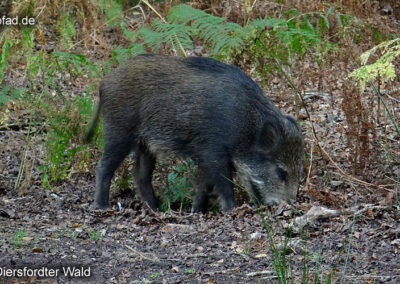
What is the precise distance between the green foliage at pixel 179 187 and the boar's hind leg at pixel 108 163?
0.58 metres

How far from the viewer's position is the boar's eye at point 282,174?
20.2 feet

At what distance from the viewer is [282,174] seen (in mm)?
6195

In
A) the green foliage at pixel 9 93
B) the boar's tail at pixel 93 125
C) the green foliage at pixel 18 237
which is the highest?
the green foliage at pixel 9 93

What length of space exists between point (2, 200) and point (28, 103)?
4.06ft

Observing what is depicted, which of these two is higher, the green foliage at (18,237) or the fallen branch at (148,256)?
the fallen branch at (148,256)

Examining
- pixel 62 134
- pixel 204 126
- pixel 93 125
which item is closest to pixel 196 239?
pixel 204 126

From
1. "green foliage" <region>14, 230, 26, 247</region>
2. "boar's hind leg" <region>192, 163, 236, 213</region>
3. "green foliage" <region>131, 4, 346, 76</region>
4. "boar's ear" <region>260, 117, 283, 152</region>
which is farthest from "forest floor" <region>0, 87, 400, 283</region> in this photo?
"green foliage" <region>131, 4, 346, 76</region>

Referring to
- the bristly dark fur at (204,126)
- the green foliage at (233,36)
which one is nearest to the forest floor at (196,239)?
the bristly dark fur at (204,126)

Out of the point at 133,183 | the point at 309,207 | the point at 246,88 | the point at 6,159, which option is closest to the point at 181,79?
the point at 246,88

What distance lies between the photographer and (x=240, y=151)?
244 inches

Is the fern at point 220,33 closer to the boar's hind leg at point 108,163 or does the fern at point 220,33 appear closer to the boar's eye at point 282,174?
the boar's hind leg at point 108,163

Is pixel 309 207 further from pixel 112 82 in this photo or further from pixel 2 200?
pixel 2 200

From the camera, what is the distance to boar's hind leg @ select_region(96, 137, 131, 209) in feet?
21.3

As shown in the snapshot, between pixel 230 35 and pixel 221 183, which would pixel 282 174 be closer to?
pixel 221 183
